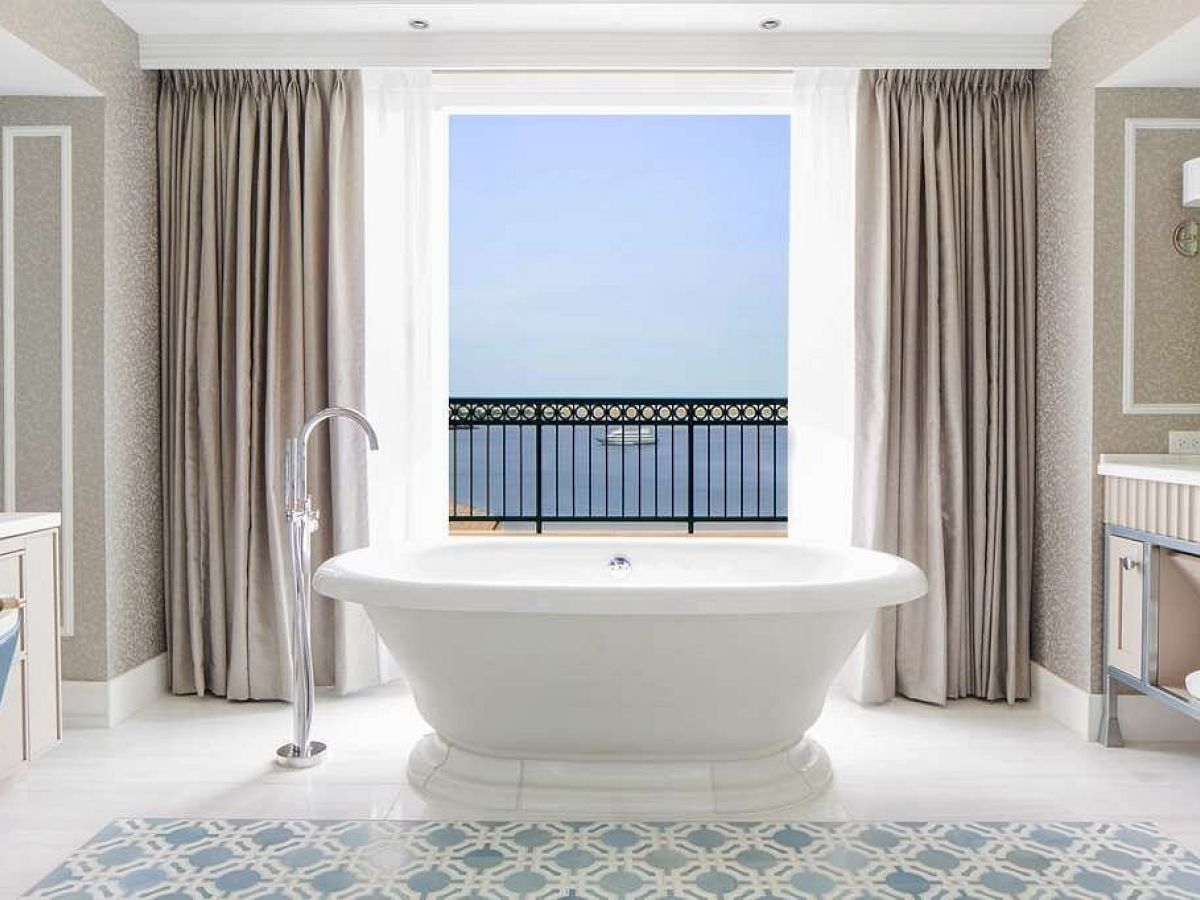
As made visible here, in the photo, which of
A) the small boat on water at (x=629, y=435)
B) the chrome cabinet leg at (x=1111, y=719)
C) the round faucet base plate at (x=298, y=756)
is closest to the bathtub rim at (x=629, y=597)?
the round faucet base plate at (x=298, y=756)

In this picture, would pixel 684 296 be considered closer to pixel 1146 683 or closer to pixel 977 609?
pixel 977 609

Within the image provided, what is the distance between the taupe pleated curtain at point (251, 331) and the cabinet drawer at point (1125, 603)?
269 centimetres

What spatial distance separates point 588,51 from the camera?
3.70m

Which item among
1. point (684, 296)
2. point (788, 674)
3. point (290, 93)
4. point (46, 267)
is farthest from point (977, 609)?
point (684, 296)

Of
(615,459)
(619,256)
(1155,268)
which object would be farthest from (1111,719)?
(619,256)

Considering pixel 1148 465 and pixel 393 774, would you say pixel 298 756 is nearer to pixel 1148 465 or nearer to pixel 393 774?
pixel 393 774

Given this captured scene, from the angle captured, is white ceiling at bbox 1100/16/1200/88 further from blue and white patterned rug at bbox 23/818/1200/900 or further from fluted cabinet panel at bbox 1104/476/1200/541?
blue and white patterned rug at bbox 23/818/1200/900

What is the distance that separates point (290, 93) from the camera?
377 centimetres

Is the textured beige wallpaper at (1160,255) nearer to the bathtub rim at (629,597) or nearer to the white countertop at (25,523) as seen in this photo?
the bathtub rim at (629,597)

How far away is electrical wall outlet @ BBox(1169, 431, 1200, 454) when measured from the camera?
336 cm

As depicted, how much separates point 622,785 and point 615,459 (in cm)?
376

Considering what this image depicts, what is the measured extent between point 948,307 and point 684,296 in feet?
14.4

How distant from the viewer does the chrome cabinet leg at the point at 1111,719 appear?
129 inches

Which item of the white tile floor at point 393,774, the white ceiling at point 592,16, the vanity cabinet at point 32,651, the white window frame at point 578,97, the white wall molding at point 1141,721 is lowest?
the white tile floor at point 393,774
